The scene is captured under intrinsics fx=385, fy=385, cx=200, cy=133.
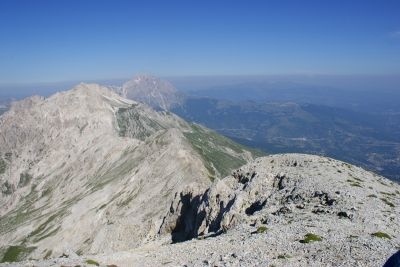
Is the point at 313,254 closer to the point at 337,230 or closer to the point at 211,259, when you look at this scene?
the point at 337,230

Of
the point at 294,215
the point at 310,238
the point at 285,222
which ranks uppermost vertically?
the point at 310,238

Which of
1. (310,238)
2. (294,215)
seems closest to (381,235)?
(310,238)

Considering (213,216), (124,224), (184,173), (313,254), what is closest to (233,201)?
(213,216)

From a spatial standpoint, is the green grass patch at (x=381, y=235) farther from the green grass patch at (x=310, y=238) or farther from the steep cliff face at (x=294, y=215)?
the green grass patch at (x=310, y=238)

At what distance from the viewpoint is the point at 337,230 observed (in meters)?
41.0

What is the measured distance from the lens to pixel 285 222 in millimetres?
46000

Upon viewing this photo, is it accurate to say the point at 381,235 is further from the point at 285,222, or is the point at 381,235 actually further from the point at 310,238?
the point at 285,222

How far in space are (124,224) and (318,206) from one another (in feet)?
198

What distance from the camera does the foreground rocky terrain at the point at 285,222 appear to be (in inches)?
1431

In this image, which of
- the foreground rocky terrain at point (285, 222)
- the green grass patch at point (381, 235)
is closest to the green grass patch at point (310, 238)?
the foreground rocky terrain at point (285, 222)

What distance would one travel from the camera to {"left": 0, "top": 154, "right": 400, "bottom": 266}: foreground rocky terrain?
119ft

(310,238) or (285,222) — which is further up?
(310,238)

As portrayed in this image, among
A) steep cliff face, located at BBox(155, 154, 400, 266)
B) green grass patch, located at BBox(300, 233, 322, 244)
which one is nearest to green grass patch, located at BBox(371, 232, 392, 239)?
steep cliff face, located at BBox(155, 154, 400, 266)

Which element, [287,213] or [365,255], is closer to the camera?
[365,255]
